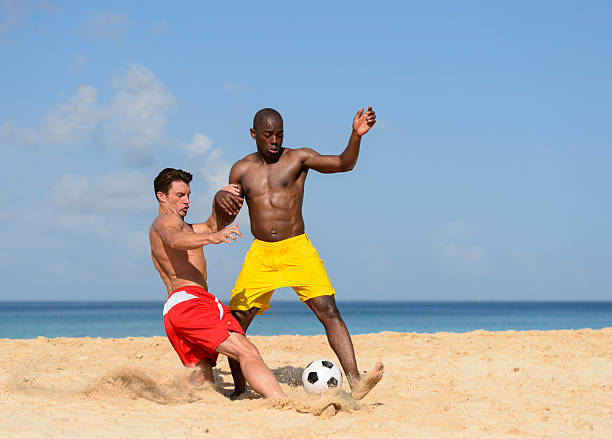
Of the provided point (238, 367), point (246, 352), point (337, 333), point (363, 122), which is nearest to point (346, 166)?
point (363, 122)

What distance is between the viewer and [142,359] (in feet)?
30.1

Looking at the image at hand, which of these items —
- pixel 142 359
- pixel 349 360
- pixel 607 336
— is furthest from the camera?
pixel 607 336

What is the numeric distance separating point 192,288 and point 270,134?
61.1 inches

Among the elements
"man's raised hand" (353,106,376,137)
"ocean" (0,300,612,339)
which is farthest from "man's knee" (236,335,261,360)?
"ocean" (0,300,612,339)

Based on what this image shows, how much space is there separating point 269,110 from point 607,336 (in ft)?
26.9

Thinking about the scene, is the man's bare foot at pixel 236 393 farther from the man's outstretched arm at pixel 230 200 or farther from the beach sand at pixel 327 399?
the man's outstretched arm at pixel 230 200

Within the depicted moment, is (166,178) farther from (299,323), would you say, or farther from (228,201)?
(299,323)

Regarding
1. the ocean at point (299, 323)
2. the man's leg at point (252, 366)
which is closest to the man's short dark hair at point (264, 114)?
the man's leg at point (252, 366)

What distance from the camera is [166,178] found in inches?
236

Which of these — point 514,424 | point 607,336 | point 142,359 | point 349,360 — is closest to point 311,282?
point 349,360

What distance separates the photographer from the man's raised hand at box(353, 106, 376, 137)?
5.85 m

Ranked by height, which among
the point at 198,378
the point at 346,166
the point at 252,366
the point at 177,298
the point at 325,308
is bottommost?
the point at 198,378

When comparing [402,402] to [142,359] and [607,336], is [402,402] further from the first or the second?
[607,336]

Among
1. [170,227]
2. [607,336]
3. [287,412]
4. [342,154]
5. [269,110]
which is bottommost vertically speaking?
[607,336]
